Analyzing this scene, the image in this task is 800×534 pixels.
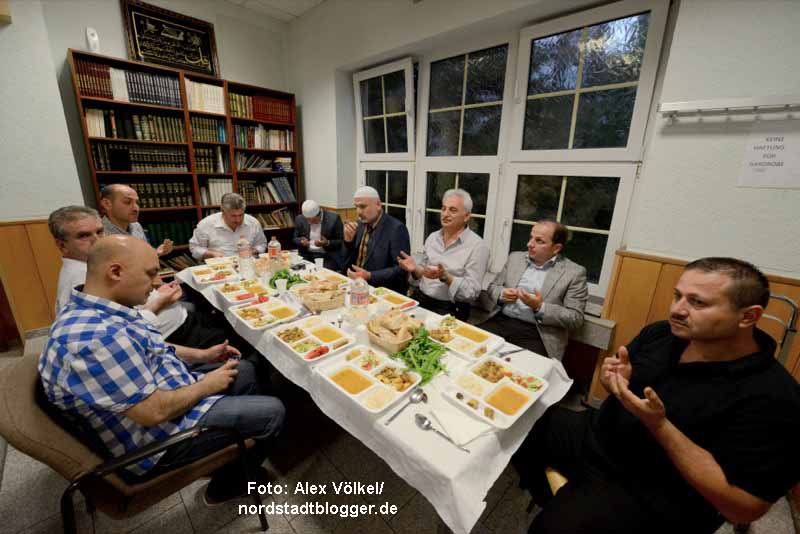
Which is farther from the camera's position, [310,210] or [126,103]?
[310,210]

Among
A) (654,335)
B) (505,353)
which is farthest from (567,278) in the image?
(505,353)

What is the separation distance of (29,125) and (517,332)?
396 cm

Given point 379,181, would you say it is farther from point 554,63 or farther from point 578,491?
point 578,491

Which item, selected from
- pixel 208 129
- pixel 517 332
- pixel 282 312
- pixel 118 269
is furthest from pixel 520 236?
pixel 208 129

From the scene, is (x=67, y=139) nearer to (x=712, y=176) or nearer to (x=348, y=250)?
(x=348, y=250)

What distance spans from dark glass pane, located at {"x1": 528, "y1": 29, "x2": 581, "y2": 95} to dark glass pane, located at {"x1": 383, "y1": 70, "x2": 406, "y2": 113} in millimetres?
1258

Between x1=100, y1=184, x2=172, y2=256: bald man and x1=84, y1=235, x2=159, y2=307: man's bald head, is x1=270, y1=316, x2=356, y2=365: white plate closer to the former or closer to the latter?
x1=84, y1=235, x2=159, y2=307: man's bald head

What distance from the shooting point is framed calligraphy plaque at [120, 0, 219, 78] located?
2992 mm

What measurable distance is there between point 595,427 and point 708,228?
4.32 feet

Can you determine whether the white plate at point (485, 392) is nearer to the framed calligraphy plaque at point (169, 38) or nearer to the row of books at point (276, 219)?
the row of books at point (276, 219)

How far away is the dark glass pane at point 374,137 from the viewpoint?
3.55m

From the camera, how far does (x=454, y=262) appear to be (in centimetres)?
217

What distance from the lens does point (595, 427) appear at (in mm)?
1223

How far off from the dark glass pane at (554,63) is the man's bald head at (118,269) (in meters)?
2.70
